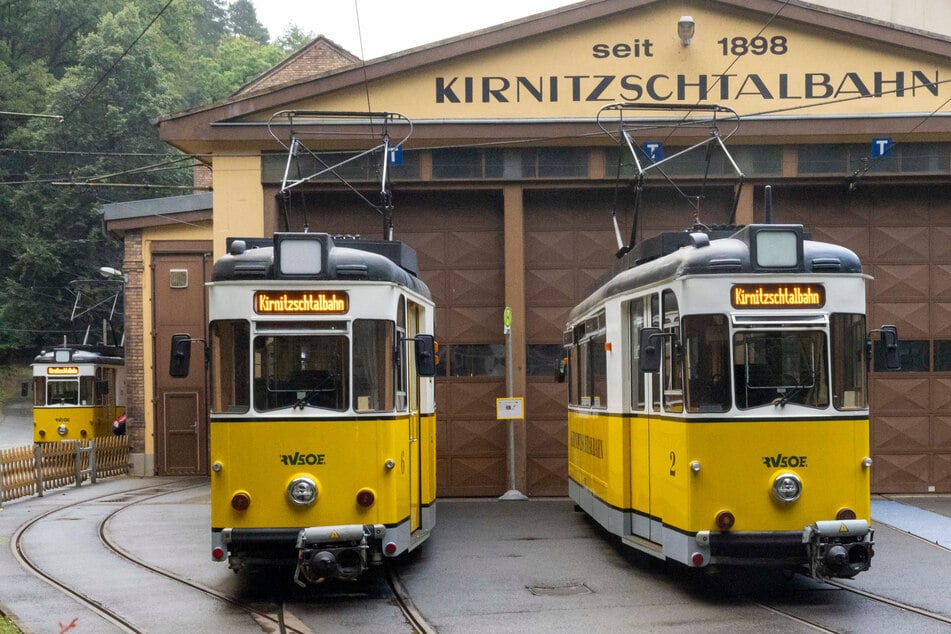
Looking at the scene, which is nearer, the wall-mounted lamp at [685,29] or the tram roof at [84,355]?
the wall-mounted lamp at [685,29]

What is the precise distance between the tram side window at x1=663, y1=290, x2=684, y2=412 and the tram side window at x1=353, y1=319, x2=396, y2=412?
8.01 ft

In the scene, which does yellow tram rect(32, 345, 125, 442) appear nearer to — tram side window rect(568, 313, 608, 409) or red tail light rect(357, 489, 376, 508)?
tram side window rect(568, 313, 608, 409)

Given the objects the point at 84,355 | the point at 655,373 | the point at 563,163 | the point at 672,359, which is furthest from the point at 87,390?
the point at 672,359

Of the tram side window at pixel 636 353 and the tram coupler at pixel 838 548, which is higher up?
the tram side window at pixel 636 353

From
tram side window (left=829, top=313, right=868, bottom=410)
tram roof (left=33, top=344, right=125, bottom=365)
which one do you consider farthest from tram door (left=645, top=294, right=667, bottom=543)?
tram roof (left=33, top=344, right=125, bottom=365)

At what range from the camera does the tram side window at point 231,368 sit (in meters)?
11.1

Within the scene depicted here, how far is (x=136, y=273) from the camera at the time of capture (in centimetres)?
2762

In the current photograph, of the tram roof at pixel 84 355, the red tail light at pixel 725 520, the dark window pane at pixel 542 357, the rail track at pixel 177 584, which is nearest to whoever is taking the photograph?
the rail track at pixel 177 584

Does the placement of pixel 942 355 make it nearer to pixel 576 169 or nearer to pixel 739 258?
pixel 576 169

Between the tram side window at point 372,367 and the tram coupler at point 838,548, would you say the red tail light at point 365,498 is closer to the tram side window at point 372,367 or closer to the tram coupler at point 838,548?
the tram side window at point 372,367

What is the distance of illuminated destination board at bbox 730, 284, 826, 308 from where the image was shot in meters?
10.7

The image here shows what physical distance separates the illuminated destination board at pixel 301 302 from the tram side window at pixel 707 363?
302 cm

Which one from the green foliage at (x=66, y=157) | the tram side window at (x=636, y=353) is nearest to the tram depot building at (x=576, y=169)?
the tram side window at (x=636, y=353)

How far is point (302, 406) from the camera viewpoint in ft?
36.4
